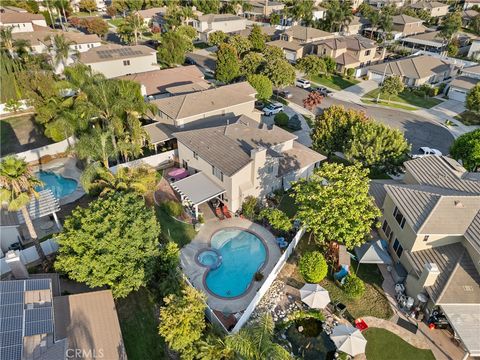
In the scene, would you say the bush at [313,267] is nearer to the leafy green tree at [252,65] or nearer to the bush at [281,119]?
the bush at [281,119]

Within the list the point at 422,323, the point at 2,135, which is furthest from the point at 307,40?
the point at 422,323

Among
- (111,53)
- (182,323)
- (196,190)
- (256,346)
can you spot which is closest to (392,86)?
(196,190)

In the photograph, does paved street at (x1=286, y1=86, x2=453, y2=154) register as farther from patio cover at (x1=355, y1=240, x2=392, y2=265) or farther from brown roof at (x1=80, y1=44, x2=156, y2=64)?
brown roof at (x1=80, y1=44, x2=156, y2=64)

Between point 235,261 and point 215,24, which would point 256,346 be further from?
point 215,24

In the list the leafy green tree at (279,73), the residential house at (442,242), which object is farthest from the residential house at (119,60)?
the residential house at (442,242)

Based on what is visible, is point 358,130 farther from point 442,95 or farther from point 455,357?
point 442,95

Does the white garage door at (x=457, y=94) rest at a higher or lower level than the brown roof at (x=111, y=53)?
lower

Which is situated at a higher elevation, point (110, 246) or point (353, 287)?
point (110, 246)
